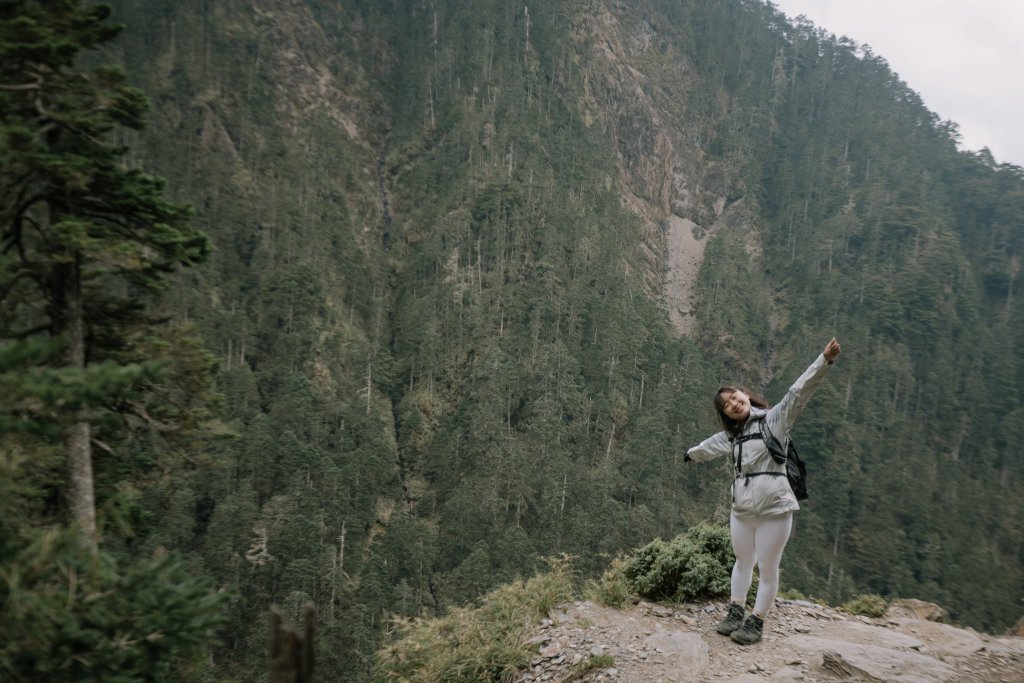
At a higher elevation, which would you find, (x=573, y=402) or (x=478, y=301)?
(x=478, y=301)

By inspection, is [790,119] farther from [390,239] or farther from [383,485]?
[383,485]

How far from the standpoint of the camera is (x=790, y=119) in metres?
106

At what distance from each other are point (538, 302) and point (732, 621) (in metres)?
57.7

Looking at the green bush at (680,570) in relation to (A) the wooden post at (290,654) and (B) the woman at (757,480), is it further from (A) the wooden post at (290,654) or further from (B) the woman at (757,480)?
(A) the wooden post at (290,654)

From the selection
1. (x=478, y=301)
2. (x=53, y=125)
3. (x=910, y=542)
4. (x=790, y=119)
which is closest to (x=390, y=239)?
(x=478, y=301)

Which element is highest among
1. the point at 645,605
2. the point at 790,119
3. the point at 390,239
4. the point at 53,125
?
the point at 790,119

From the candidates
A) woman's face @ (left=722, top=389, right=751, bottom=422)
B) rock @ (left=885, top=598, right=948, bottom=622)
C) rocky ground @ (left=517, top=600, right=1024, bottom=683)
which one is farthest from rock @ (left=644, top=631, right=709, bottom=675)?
rock @ (left=885, top=598, right=948, bottom=622)

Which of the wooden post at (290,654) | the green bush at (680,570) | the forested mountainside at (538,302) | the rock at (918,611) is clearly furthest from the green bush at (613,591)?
the forested mountainside at (538,302)

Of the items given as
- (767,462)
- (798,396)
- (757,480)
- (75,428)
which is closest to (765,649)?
(757,480)

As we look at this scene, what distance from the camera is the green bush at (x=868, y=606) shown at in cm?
617

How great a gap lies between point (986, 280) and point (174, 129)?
106m

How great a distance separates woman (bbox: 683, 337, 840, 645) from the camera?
400 centimetres

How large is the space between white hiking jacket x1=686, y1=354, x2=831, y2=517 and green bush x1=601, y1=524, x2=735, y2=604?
1662 millimetres

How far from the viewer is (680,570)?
569 cm
